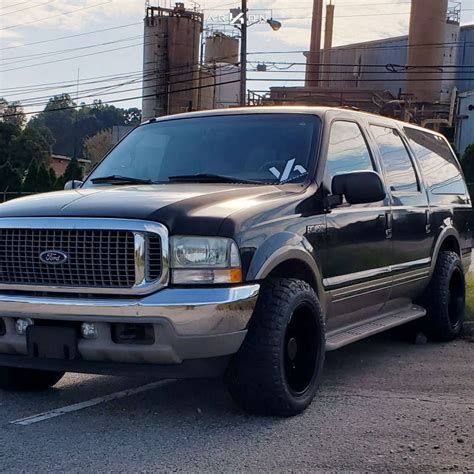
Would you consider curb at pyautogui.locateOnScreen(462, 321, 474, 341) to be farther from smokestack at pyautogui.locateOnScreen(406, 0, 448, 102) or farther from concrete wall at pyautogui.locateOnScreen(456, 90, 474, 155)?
concrete wall at pyautogui.locateOnScreen(456, 90, 474, 155)

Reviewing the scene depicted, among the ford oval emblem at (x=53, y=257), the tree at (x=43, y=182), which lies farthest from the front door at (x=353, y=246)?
the tree at (x=43, y=182)

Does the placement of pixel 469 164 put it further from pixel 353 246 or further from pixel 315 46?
pixel 315 46

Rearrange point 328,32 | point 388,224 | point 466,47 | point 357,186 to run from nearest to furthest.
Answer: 1. point 357,186
2. point 388,224
3. point 466,47
4. point 328,32

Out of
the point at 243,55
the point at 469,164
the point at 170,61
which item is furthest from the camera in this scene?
the point at 170,61

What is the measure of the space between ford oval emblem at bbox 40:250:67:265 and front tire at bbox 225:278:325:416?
1.19m

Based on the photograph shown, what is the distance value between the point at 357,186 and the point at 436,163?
282 centimetres

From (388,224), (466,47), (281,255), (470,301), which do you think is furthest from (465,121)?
(281,255)

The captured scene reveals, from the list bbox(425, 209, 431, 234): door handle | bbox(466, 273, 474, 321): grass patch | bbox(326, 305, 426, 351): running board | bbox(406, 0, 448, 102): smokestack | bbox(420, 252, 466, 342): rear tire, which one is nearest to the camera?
bbox(326, 305, 426, 351): running board

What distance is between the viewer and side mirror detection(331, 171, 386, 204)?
18.1 feet

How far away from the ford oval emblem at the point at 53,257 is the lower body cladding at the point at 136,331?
22 cm

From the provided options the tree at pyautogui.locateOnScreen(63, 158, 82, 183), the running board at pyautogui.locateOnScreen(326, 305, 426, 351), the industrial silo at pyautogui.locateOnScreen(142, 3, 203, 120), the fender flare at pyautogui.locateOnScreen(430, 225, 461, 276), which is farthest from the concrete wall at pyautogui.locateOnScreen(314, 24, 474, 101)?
the running board at pyautogui.locateOnScreen(326, 305, 426, 351)

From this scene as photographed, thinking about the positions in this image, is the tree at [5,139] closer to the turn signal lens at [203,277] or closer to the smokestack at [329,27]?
the smokestack at [329,27]

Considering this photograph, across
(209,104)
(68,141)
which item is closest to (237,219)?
(209,104)

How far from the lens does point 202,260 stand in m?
4.47
